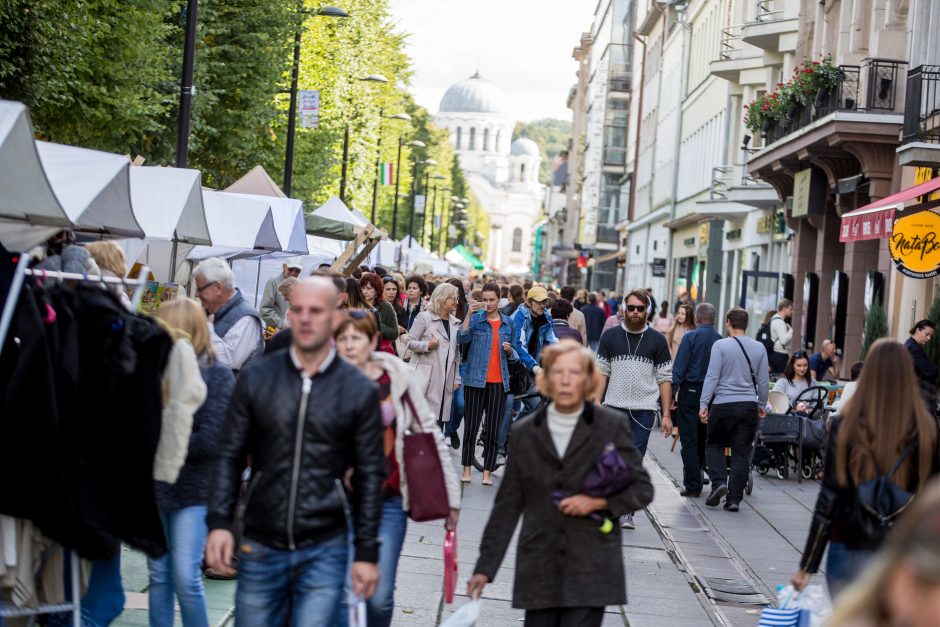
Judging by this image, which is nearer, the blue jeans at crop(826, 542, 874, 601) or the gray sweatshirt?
the blue jeans at crop(826, 542, 874, 601)

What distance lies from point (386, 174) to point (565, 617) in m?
54.7

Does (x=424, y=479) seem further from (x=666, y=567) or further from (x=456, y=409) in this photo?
(x=456, y=409)

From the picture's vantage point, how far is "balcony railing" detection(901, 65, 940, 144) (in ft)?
65.4

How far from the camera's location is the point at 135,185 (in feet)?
44.6

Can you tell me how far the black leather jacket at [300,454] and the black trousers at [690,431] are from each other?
970cm

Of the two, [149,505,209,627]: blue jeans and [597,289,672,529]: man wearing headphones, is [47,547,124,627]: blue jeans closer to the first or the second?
[149,505,209,627]: blue jeans

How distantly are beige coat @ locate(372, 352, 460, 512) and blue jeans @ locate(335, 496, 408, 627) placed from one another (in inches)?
2.5

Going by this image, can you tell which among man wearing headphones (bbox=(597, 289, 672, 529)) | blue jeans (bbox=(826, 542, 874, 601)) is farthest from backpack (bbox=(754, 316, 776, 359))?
blue jeans (bbox=(826, 542, 874, 601))

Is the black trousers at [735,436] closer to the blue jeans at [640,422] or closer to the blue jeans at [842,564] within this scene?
the blue jeans at [640,422]

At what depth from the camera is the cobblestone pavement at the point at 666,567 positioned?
28.6 ft

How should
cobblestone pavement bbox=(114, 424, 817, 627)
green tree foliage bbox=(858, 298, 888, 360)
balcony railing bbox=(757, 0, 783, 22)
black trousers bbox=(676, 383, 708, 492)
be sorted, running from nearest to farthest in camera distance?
cobblestone pavement bbox=(114, 424, 817, 627), black trousers bbox=(676, 383, 708, 492), green tree foliage bbox=(858, 298, 888, 360), balcony railing bbox=(757, 0, 783, 22)

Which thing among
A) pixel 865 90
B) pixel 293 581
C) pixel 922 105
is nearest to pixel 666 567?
pixel 293 581

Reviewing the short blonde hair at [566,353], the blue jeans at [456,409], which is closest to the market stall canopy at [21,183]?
the short blonde hair at [566,353]

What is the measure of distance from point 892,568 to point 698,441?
43.5 feet
